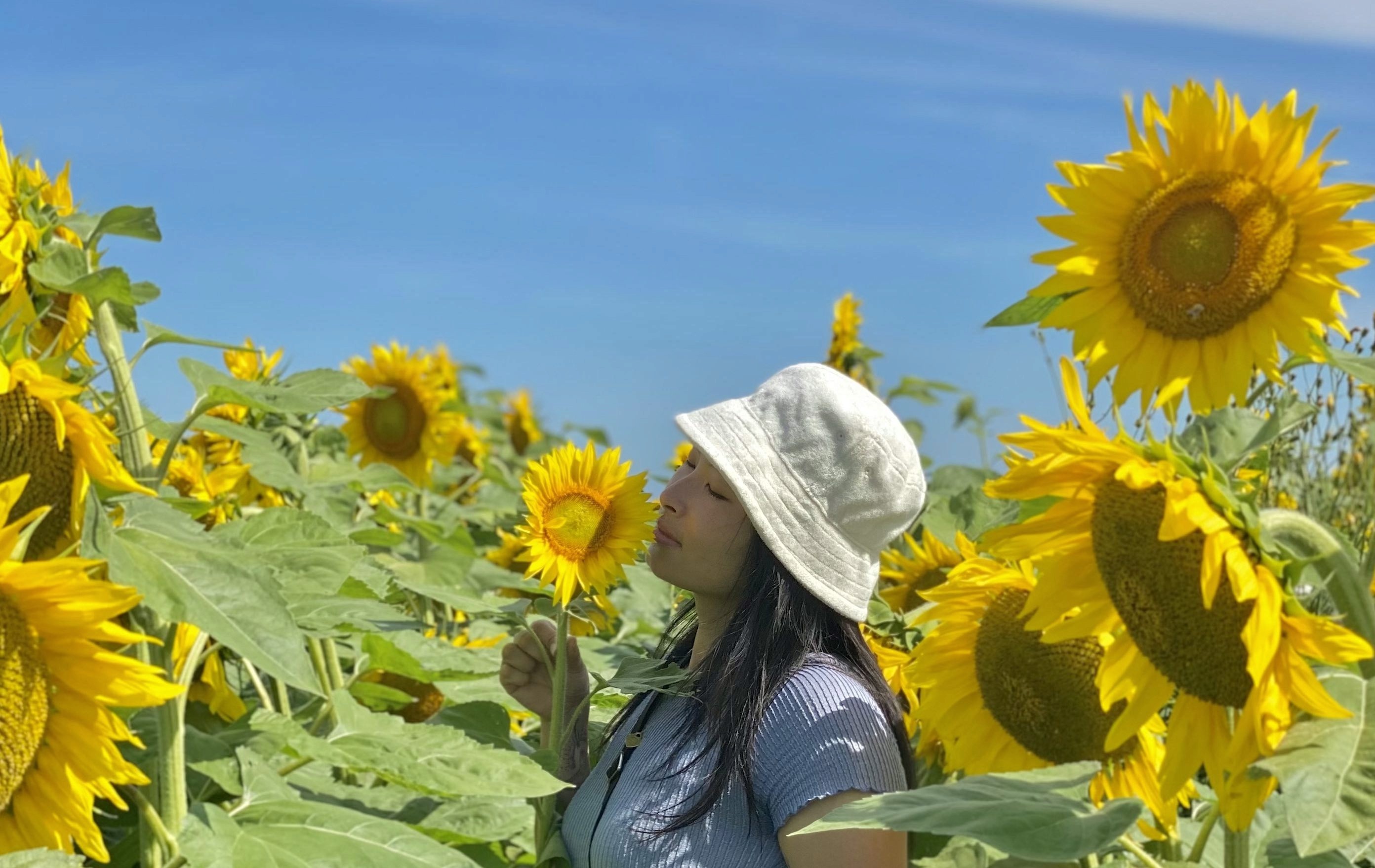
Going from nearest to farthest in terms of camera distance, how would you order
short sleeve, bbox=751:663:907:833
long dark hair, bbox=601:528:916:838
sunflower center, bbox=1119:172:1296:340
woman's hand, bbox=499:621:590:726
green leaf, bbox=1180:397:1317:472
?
1. green leaf, bbox=1180:397:1317:472
2. sunflower center, bbox=1119:172:1296:340
3. short sleeve, bbox=751:663:907:833
4. long dark hair, bbox=601:528:916:838
5. woman's hand, bbox=499:621:590:726

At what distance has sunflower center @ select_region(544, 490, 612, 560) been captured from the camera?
2.41m

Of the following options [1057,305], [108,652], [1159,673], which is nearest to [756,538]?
[1057,305]

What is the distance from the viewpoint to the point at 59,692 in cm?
184

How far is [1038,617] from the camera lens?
6.01 ft

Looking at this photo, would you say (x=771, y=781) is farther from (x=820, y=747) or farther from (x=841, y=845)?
(x=841, y=845)

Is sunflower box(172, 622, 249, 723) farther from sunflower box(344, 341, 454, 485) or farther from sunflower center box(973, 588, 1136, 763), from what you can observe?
sunflower box(344, 341, 454, 485)

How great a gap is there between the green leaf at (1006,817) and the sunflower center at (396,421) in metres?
3.93

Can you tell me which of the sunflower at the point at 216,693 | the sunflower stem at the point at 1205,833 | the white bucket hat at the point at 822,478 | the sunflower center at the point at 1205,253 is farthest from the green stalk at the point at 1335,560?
the sunflower at the point at 216,693

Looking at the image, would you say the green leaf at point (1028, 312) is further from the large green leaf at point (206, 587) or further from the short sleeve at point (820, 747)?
the large green leaf at point (206, 587)

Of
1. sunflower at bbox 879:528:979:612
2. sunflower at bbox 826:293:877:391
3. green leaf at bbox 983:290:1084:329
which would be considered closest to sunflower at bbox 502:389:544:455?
sunflower at bbox 826:293:877:391

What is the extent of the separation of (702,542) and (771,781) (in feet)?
1.45

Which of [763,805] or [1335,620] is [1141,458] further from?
[763,805]

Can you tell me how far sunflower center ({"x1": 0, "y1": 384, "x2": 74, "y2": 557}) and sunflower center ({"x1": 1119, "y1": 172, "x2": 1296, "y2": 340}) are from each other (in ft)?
4.75

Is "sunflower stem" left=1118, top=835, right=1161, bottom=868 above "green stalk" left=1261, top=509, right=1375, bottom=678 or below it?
below
